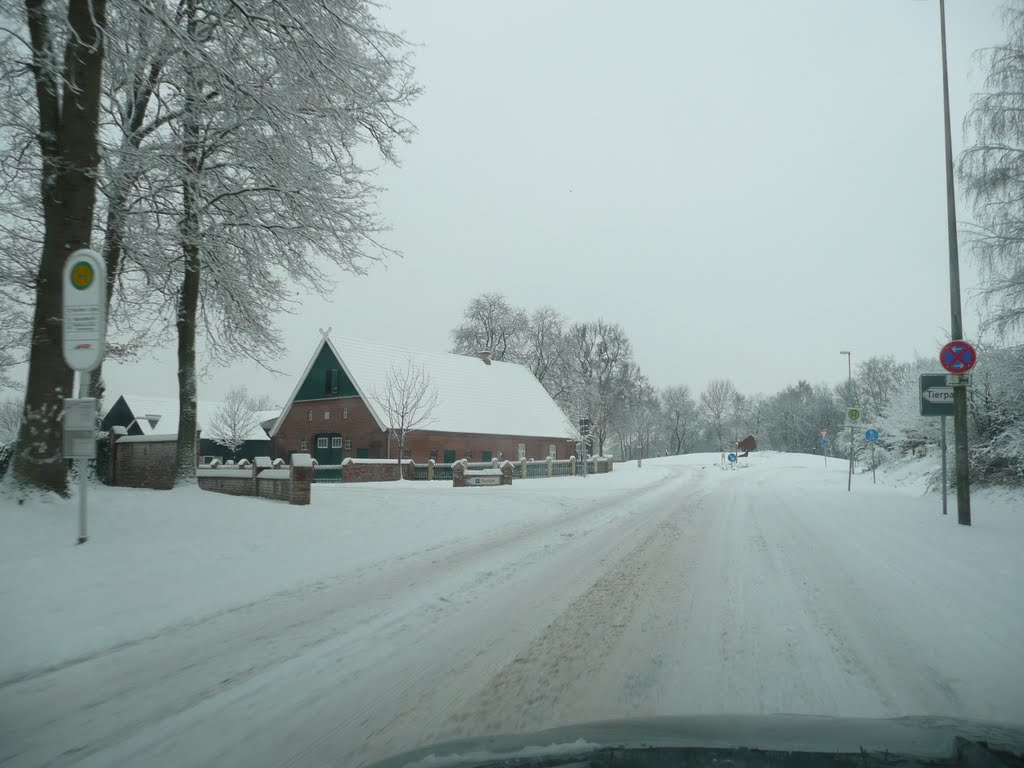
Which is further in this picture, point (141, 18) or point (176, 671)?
point (141, 18)

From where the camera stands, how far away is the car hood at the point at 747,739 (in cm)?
218

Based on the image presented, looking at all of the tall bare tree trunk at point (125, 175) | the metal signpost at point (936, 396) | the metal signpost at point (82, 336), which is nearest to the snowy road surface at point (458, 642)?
the metal signpost at point (82, 336)

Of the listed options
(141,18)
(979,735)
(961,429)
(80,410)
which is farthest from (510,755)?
(961,429)

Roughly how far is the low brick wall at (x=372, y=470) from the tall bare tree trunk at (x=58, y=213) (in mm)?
20157

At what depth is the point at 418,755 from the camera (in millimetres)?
2365

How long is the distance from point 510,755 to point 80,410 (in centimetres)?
613

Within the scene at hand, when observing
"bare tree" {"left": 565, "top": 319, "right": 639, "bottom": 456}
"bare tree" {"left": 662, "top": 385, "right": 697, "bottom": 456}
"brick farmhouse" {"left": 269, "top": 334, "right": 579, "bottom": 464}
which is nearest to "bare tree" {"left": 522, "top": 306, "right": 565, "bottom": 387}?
"bare tree" {"left": 565, "top": 319, "right": 639, "bottom": 456}

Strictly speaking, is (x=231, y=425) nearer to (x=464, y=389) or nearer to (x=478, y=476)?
(x=464, y=389)

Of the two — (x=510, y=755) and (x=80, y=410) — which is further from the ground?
(x=80, y=410)

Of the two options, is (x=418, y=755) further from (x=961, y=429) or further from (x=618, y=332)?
(x=618, y=332)

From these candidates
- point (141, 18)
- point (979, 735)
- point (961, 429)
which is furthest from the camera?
point (961, 429)

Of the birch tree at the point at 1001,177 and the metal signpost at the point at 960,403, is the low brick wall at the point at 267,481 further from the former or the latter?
the birch tree at the point at 1001,177

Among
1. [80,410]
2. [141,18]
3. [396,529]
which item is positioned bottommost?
[396,529]

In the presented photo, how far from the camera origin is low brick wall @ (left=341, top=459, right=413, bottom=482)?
27406 mm
